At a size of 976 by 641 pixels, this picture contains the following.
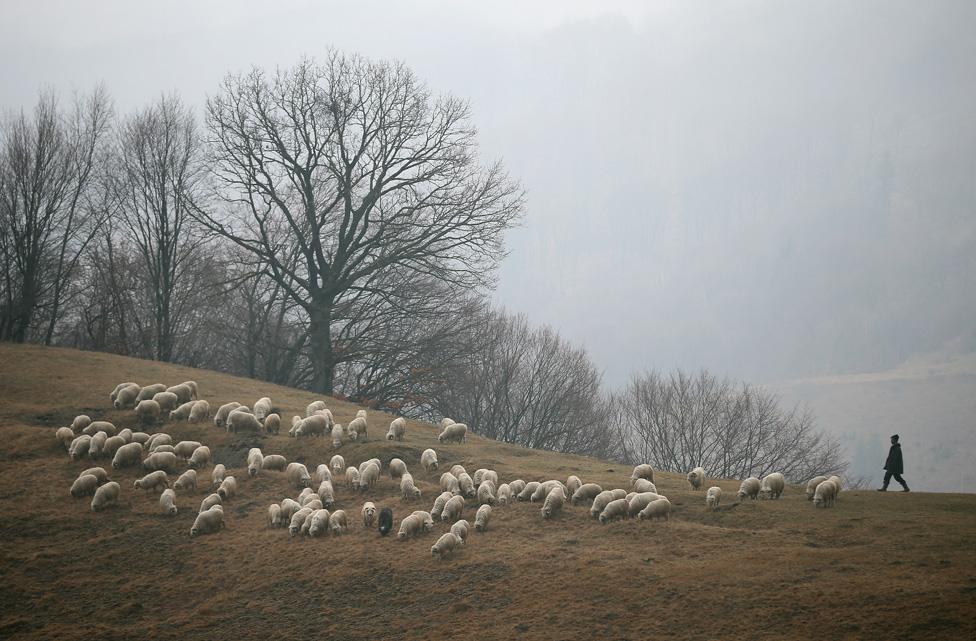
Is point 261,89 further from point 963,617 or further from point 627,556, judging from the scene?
point 963,617

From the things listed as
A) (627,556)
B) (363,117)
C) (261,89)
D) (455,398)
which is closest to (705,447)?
(455,398)

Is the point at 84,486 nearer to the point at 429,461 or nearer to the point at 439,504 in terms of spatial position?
the point at 429,461

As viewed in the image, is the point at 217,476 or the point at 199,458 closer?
the point at 217,476

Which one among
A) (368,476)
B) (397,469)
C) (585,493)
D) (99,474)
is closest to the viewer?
(585,493)

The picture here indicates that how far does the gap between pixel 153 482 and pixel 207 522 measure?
304 centimetres

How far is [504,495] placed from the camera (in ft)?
62.2

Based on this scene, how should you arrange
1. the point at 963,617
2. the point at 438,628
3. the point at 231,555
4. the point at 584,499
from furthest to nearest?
1. the point at 584,499
2. the point at 231,555
3. the point at 438,628
4. the point at 963,617

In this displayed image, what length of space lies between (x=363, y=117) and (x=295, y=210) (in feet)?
65.0

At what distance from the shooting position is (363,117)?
44156 millimetres

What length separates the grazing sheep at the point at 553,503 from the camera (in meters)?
17.7

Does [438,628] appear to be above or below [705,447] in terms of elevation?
below

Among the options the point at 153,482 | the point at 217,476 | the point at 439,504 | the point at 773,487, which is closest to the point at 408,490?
the point at 439,504

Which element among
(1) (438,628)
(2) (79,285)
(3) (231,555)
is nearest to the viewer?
(1) (438,628)

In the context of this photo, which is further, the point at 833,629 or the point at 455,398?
the point at 455,398
